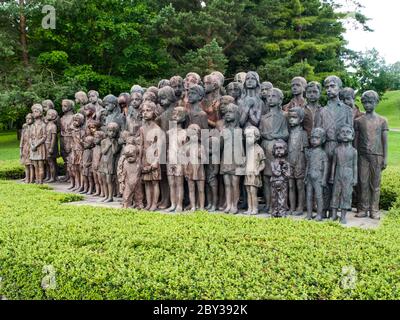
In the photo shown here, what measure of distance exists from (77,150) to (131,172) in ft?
8.00

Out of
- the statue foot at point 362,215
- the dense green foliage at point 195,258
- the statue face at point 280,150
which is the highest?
the statue face at point 280,150

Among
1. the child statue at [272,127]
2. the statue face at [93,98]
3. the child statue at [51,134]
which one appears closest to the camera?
the child statue at [272,127]

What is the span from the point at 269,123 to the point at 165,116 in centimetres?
198

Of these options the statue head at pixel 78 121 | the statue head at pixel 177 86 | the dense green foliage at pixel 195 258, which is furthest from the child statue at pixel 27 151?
the dense green foliage at pixel 195 258

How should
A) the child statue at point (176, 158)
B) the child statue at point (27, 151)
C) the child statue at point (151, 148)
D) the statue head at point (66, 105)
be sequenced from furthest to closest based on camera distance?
the child statue at point (27, 151) < the statue head at point (66, 105) < the child statue at point (151, 148) < the child statue at point (176, 158)

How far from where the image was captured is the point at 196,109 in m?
8.07

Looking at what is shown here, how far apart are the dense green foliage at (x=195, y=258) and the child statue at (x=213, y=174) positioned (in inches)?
54.3

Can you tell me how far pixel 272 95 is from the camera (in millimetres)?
7562

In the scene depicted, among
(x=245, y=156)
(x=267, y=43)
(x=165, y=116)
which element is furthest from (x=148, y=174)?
(x=267, y=43)

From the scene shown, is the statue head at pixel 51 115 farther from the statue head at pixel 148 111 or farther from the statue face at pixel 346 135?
the statue face at pixel 346 135

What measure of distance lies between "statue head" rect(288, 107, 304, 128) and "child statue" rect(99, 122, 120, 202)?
11.2 ft

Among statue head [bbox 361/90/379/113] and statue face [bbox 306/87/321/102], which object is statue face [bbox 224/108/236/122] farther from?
statue head [bbox 361/90/379/113]

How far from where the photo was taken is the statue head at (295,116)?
7281 millimetres

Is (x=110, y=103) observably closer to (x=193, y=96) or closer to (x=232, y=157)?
(x=193, y=96)
